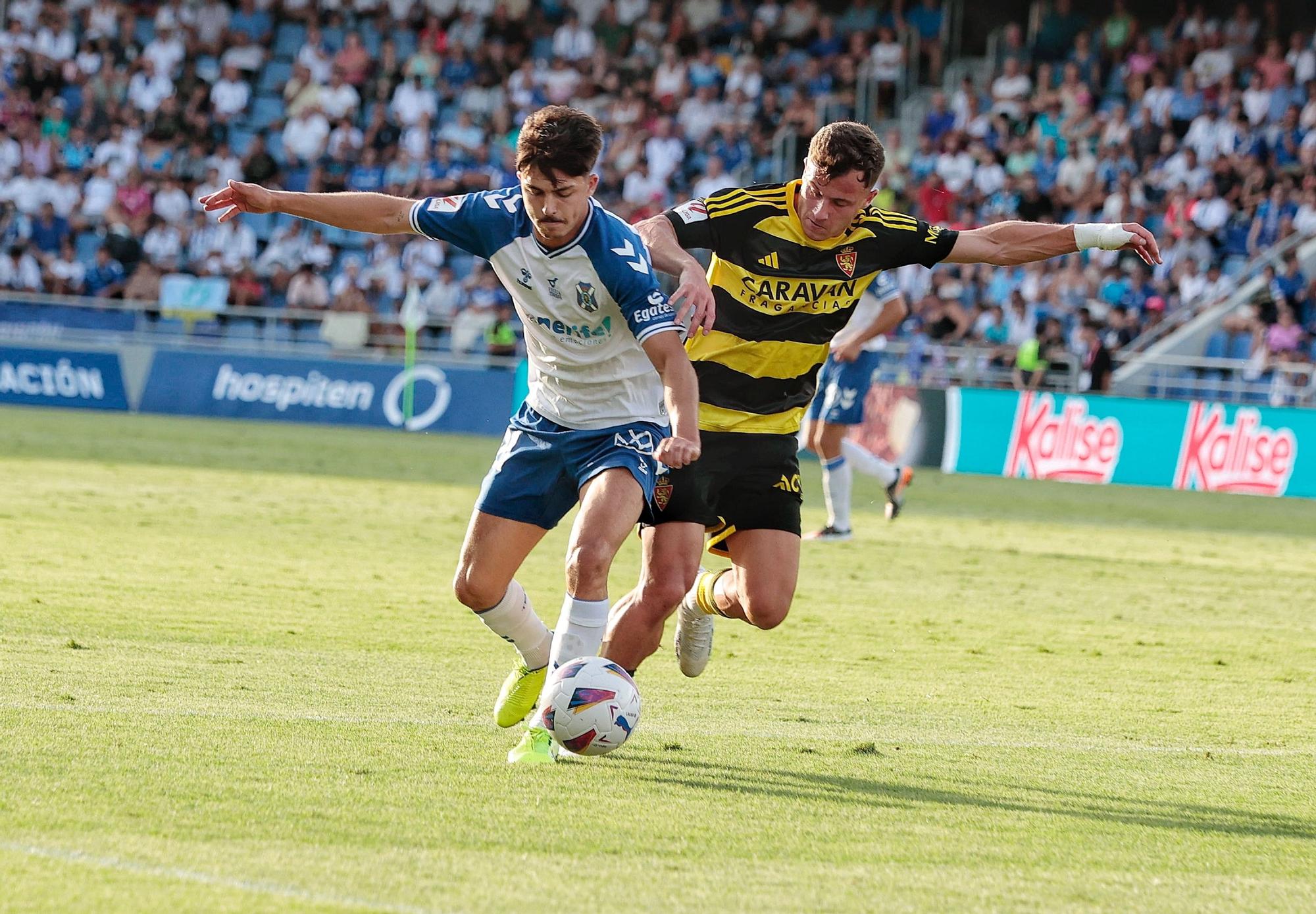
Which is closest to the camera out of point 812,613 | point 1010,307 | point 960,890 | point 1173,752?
point 960,890

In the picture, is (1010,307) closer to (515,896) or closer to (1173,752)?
(1173,752)

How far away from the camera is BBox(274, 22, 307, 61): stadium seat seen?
3300 centimetres

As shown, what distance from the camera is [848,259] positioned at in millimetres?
6848

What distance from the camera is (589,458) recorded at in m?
6.10

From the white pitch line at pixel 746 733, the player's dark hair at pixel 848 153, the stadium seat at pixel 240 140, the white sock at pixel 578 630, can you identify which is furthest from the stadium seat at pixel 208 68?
the white sock at pixel 578 630

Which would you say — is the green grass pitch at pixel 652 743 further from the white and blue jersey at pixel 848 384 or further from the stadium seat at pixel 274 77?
the stadium seat at pixel 274 77

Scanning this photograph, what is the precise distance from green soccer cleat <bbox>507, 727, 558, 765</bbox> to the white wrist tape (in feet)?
9.66

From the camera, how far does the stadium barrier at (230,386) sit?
25453mm

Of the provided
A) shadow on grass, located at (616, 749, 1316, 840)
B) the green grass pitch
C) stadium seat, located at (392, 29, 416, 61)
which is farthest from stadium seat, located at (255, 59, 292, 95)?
shadow on grass, located at (616, 749, 1316, 840)

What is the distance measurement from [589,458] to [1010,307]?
19547mm

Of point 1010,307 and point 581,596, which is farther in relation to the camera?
point 1010,307

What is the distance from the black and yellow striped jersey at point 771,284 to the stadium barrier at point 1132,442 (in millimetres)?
14846

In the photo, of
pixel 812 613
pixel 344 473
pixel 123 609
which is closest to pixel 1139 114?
pixel 344 473

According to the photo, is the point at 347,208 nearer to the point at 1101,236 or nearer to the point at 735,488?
the point at 735,488
